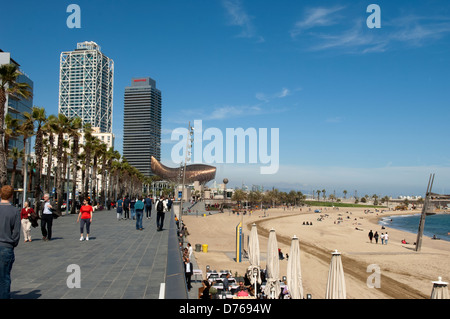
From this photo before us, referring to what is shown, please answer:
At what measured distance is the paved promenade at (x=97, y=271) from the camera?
5555mm

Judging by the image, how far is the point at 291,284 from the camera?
12016 mm

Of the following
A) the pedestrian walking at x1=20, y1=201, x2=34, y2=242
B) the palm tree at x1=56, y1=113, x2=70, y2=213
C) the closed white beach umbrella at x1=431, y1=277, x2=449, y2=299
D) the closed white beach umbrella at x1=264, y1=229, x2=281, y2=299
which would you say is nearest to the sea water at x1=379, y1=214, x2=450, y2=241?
the closed white beach umbrella at x1=264, y1=229, x2=281, y2=299

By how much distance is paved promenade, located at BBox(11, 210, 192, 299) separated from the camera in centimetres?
555

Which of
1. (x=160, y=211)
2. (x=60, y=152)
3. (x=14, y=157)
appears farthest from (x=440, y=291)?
(x=14, y=157)

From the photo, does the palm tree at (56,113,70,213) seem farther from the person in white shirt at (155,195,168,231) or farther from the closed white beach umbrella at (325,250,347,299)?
the closed white beach umbrella at (325,250,347,299)

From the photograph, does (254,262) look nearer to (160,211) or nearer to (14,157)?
(160,211)

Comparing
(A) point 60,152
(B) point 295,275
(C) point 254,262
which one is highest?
(A) point 60,152

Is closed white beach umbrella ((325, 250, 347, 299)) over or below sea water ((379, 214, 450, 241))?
over

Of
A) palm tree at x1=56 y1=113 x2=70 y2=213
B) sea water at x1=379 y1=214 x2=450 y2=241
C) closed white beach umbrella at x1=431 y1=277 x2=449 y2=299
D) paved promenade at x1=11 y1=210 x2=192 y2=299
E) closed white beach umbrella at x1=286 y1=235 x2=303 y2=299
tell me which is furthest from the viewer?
sea water at x1=379 y1=214 x2=450 y2=241

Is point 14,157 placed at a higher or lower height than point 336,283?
higher

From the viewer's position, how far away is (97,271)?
7.27 metres

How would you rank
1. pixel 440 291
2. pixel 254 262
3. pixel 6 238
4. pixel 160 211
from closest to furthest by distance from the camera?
pixel 6 238 < pixel 440 291 < pixel 254 262 < pixel 160 211

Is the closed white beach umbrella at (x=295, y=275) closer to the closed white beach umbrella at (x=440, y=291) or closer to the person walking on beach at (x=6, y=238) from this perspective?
the closed white beach umbrella at (x=440, y=291)
